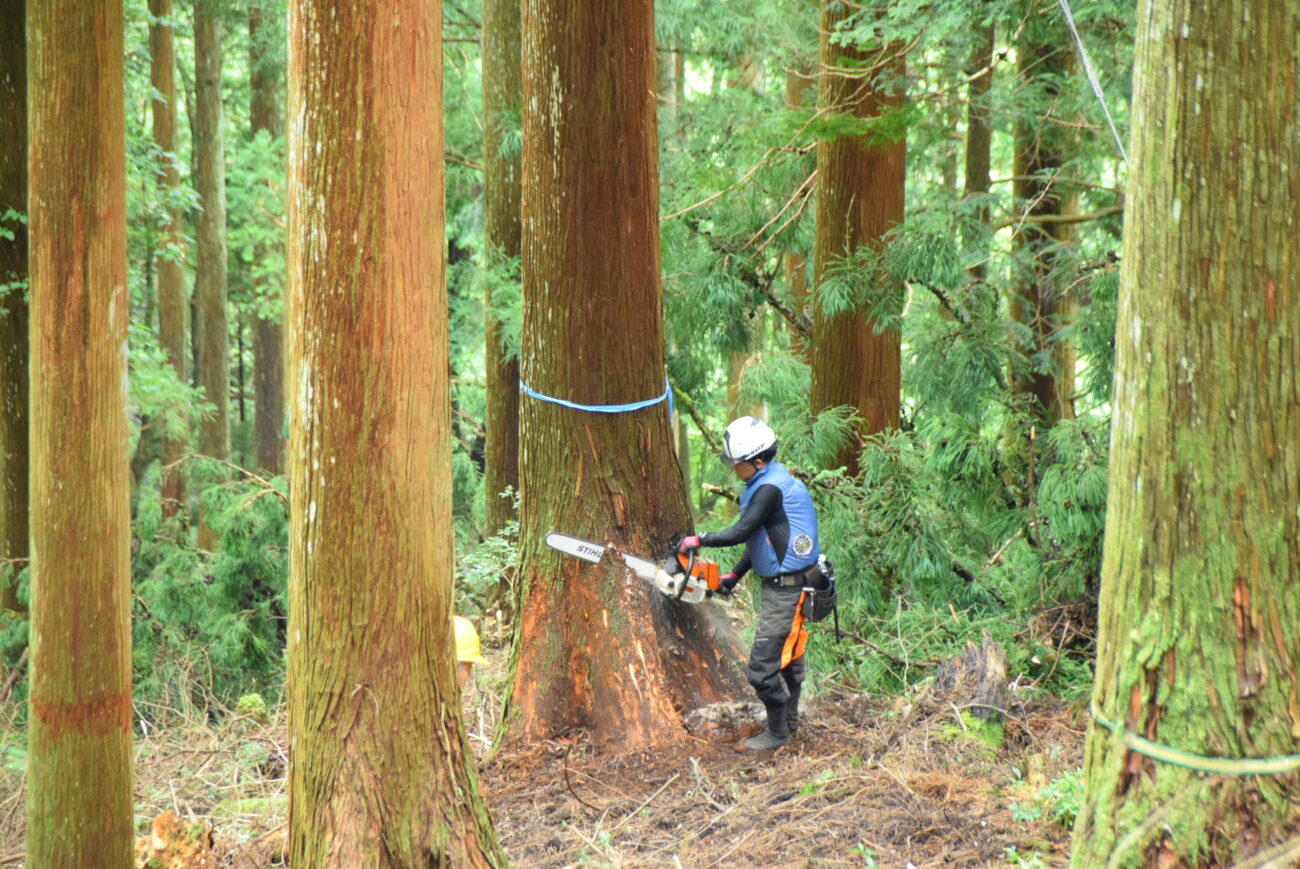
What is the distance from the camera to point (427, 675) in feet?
13.1

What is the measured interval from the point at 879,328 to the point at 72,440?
18.2 feet

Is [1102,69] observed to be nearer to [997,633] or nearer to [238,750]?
[997,633]

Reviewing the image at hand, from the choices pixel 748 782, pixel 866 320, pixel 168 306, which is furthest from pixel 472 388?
pixel 748 782

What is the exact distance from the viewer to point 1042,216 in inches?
397

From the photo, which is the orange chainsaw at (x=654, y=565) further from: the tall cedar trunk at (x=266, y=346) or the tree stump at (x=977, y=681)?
the tall cedar trunk at (x=266, y=346)

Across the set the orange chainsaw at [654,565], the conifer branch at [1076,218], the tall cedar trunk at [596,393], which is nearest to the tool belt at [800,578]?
the orange chainsaw at [654,565]

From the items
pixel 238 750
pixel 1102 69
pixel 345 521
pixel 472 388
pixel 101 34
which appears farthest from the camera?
pixel 472 388

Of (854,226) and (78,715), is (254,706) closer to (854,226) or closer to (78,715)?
(78,715)

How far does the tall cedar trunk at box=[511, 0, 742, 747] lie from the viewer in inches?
241

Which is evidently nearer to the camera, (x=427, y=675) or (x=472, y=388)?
(x=427, y=675)

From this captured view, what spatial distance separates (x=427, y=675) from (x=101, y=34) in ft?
12.8

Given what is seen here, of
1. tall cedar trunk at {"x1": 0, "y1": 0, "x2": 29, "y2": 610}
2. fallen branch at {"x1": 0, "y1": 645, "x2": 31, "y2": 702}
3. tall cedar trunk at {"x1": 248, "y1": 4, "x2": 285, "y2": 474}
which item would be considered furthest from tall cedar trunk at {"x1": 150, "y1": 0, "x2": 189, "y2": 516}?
tall cedar trunk at {"x1": 0, "y1": 0, "x2": 29, "y2": 610}

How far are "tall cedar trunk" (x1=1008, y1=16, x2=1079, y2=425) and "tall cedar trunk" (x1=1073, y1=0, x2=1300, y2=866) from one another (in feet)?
19.8

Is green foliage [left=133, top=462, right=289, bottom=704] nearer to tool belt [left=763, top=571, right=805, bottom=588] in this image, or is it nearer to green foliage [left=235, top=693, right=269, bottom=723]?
green foliage [left=235, top=693, right=269, bottom=723]
